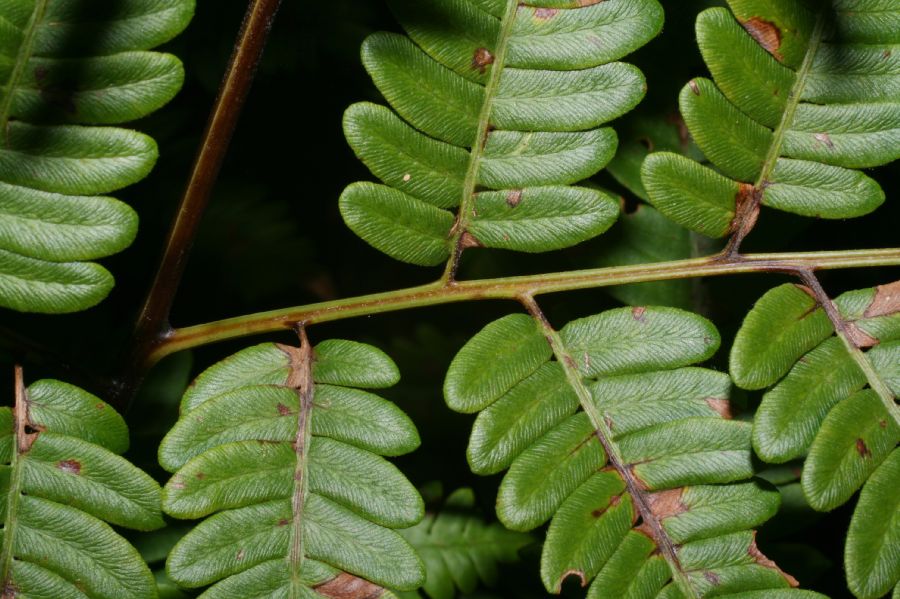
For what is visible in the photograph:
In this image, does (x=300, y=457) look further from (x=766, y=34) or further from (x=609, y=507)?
(x=766, y=34)

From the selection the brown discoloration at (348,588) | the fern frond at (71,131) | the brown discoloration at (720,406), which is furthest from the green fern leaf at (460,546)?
the fern frond at (71,131)

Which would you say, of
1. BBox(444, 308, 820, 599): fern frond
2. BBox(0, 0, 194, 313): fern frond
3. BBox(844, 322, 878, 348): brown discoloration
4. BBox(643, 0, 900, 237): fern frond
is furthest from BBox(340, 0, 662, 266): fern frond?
BBox(844, 322, 878, 348): brown discoloration

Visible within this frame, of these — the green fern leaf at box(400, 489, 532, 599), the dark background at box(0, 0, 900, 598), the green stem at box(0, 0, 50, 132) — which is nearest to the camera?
the green stem at box(0, 0, 50, 132)

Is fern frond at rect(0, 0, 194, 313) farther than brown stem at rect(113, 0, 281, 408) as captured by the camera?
No

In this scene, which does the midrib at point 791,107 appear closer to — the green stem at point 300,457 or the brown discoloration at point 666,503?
the brown discoloration at point 666,503

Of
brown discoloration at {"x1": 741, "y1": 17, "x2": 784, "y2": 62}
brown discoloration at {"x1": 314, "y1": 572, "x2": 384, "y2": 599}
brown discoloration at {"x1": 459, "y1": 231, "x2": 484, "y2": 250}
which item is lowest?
brown discoloration at {"x1": 314, "y1": 572, "x2": 384, "y2": 599}

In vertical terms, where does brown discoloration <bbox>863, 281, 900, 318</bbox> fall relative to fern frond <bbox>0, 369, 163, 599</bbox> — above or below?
above

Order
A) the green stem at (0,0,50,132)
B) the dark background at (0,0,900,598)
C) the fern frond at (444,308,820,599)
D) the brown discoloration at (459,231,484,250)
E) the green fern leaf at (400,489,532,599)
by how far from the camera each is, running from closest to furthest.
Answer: the green stem at (0,0,50,132) < the fern frond at (444,308,820,599) < the brown discoloration at (459,231,484,250) < the dark background at (0,0,900,598) < the green fern leaf at (400,489,532,599)

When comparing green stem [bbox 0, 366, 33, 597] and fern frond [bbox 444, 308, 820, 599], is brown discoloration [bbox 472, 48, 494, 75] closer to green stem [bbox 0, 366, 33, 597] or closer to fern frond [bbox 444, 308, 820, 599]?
fern frond [bbox 444, 308, 820, 599]
